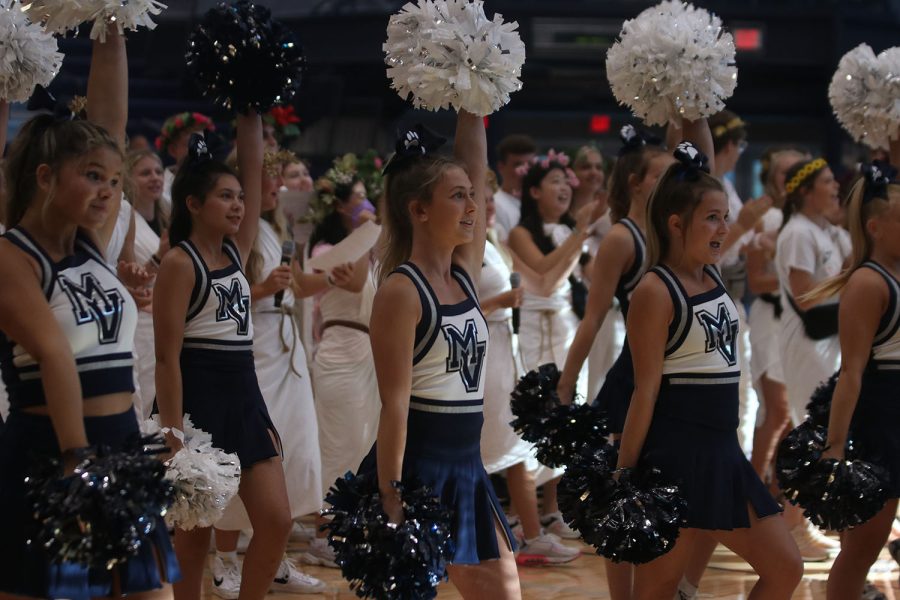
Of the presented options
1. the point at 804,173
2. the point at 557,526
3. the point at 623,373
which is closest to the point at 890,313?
the point at 623,373

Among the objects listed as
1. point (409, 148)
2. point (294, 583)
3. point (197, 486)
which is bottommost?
point (294, 583)

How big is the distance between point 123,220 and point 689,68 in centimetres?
175

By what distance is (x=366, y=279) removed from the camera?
5504mm

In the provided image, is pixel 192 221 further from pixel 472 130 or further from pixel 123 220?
pixel 472 130

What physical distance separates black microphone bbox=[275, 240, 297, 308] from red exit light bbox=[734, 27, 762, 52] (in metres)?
6.39

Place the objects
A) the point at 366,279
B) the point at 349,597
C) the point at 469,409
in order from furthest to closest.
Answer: the point at 366,279, the point at 349,597, the point at 469,409

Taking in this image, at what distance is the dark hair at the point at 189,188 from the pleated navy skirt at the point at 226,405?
0.38 meters

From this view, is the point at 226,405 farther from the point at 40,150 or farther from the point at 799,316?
the point at 799,316

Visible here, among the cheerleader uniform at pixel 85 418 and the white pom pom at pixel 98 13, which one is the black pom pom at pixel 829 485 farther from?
the white pom pom at pixel 98 13

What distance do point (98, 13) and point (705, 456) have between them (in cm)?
189

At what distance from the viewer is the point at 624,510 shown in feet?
10.7

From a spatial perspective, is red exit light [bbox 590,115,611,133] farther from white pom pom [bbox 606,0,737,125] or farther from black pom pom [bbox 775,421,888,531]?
black pom pom [bbox 775,421,888,531]

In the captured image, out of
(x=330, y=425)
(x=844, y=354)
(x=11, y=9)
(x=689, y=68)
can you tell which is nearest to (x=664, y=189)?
(x=689, y=68)

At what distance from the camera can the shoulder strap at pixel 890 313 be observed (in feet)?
12.5
